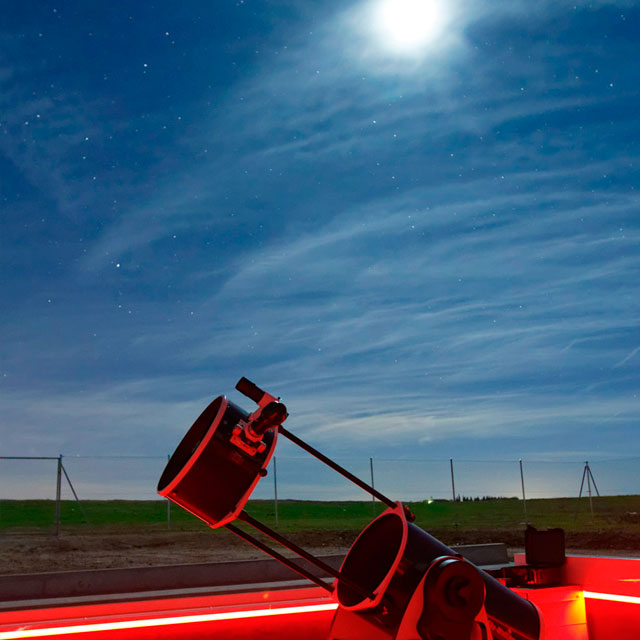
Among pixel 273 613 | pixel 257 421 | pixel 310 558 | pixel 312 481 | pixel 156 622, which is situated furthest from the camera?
pixel 312 481

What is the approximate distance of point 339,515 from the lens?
1931 centimetres

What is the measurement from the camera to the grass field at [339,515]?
50.7 feet

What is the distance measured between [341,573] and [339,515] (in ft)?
57.8

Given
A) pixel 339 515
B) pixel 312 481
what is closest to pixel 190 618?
pixel 312 481

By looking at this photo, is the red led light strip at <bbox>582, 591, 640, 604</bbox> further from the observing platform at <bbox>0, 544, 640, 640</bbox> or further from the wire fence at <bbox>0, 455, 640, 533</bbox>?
the wire fence at <bbox>0, 455, 640, 533</bbox>

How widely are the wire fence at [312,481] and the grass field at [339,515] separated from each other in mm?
72

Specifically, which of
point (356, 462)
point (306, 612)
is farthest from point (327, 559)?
point (356, 462)

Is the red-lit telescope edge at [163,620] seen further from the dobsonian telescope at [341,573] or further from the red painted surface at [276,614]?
the dobsonian telescope at [341,573]

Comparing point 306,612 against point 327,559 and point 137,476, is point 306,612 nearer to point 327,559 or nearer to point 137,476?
point 327,559

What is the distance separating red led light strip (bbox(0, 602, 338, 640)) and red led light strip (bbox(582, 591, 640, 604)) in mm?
1644

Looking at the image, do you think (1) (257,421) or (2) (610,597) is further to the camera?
(2) (610,597)

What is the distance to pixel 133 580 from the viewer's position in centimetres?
859

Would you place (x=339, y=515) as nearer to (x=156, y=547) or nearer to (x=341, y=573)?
(x=156, y=547)

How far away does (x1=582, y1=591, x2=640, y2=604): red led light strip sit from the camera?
4.22 m
